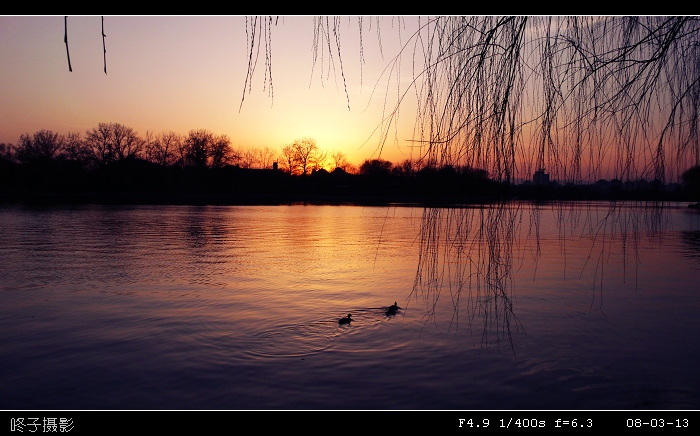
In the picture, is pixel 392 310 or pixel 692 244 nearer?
pixel 392 310

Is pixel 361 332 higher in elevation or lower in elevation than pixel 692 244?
lower

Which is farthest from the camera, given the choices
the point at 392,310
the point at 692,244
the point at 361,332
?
the point at 692,244

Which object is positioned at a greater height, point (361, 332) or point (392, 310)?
point (392, 310)

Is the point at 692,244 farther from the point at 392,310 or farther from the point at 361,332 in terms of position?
the point at 361,332

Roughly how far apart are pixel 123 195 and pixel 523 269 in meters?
79.2

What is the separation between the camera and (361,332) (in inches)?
332

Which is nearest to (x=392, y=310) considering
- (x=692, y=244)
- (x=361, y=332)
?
(x=361, y=332)

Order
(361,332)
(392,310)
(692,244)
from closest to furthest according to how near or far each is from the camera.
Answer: (361,332)
(392,310)
(692,244)

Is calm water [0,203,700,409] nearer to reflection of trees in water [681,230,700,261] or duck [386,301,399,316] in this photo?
duck [386,301,399,316]

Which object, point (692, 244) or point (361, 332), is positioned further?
point (692, 244)
